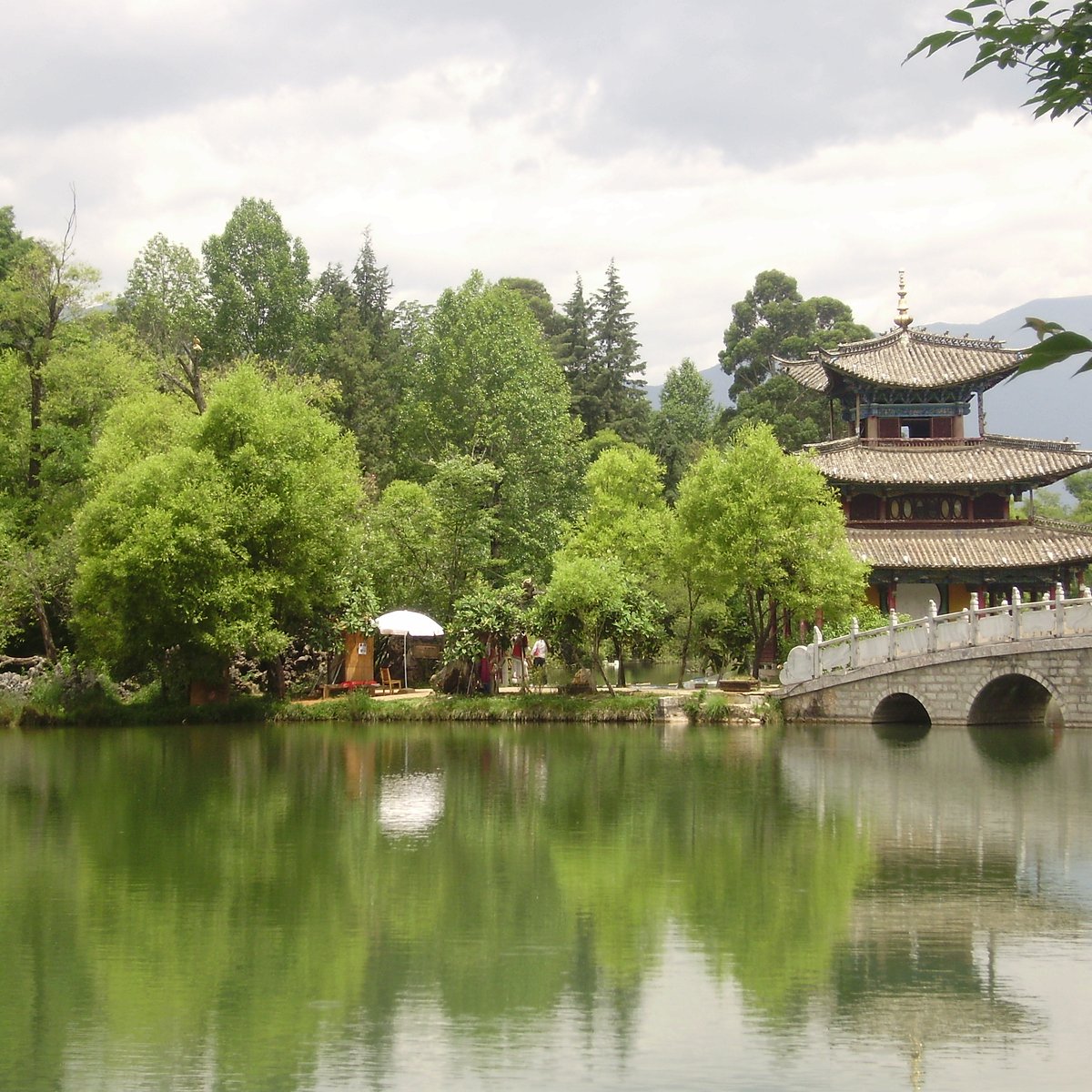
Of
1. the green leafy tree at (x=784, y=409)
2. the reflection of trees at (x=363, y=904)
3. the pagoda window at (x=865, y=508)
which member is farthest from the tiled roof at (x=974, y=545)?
the green leafy tree at (x=784, y=409)

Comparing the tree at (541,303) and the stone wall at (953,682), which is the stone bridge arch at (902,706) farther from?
the tree at (541,303)

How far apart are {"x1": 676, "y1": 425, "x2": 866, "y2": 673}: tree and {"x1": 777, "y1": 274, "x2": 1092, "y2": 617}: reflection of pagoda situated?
4.98m

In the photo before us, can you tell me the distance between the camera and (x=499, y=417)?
45.4 metres

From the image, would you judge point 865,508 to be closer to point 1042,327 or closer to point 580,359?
point 580,359

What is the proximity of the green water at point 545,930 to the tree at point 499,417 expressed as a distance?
2016 cm

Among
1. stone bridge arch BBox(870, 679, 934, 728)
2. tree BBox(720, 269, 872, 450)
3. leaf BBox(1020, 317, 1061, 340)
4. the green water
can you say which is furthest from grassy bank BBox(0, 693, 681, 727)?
tree BBox(720, 269, 872, 450)

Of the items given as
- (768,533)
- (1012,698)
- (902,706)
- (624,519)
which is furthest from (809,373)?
(1012,698)

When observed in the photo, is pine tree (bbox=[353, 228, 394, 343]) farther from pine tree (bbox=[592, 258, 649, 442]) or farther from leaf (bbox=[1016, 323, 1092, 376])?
leaf (bbox=[1016, 323, 1092, 376])

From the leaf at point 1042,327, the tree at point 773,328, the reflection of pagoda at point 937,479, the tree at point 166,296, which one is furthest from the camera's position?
the tree at point 773,328

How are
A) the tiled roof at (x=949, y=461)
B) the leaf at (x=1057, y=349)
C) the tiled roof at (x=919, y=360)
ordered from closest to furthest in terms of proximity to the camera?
the leaf at (x=1057, y=349), the tiled roof at (x=949, y=461), the tiled roof at (x=919, y=360)

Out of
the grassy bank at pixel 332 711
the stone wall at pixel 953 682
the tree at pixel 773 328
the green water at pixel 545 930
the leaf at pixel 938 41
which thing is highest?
the tree at pixel 773 328

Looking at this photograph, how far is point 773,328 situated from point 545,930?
69.7 metres

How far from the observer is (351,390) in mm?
55531

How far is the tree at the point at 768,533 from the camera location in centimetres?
3281
